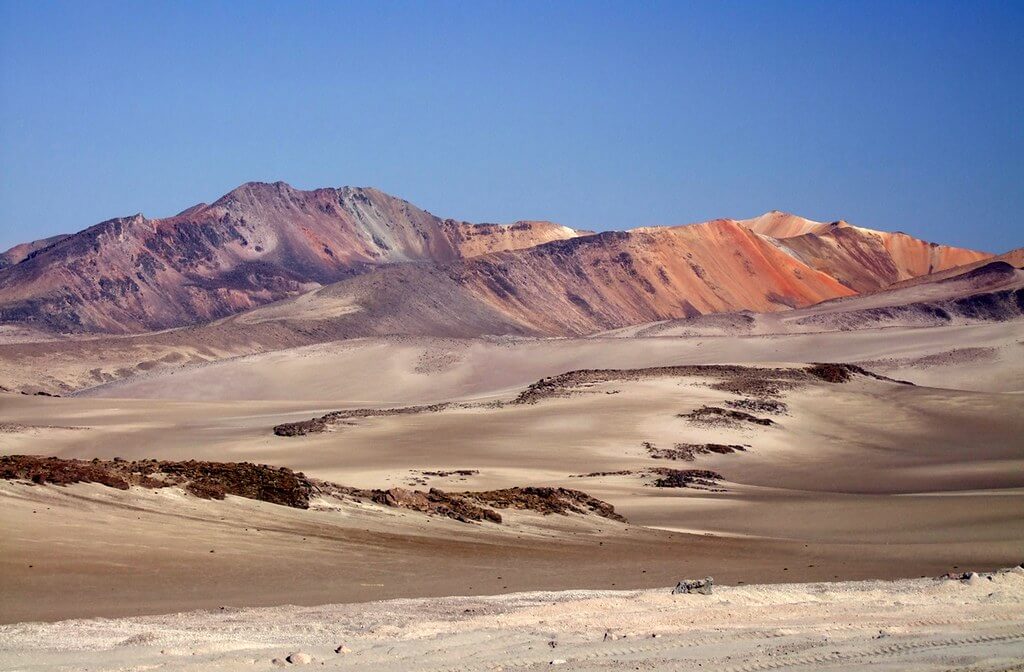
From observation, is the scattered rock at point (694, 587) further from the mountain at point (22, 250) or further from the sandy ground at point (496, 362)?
the mountain at point (22, 250)

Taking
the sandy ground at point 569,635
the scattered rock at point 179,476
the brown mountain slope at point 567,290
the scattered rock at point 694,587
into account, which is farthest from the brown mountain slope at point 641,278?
the sandy ground at point 569,635

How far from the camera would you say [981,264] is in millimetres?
116500

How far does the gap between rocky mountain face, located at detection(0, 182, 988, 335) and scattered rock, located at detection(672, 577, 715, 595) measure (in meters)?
88.4

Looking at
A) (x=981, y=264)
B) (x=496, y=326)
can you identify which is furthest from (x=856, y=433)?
(x=981, y=264)

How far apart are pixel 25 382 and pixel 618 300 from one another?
6739 centimetres

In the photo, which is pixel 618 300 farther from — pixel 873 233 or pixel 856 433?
pixel 856 433

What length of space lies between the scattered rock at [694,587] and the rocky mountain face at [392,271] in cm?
8843

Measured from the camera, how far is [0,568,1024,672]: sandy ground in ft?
31.2

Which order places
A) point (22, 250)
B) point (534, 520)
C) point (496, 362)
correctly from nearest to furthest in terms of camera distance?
point (534, 520) → point (496, 362) → point (22, 250)

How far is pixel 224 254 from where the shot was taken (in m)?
140

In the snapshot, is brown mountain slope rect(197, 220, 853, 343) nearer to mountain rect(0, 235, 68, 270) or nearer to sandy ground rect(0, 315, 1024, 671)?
sandy ground rect(0, 315, 1024, 671)

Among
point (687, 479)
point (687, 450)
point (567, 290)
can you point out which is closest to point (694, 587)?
point (687, 479)

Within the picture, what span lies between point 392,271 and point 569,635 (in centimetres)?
10731

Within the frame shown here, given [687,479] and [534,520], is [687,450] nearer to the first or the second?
[687,479]
